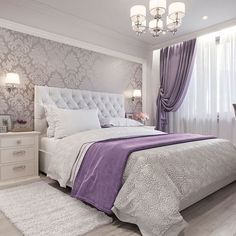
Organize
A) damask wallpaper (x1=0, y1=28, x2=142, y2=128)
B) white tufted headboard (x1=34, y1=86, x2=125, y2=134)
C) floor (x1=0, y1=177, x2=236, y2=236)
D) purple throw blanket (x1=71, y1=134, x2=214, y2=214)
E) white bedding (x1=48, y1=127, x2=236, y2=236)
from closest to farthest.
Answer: white bedding (x1=48, y1=127, x2=236, y2=236) < floor (x1=0, y1=177, x2=236, y2=236) < purple throw blanket (x1=71, y1=134, x2=214, y2=214) < damask wallpaper (x1=0, y1=28, x2=142, y2=128) < white tufted headboard (x1=34, y1=86, x2=125, y2=134)

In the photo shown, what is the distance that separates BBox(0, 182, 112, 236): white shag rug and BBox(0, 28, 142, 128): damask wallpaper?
1297 mm

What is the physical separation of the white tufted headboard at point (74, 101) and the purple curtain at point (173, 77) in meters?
1.02

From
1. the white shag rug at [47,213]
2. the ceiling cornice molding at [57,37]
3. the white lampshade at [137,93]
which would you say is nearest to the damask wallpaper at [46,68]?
the ceiling cornice molding at [57,37]

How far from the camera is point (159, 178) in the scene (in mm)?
1683

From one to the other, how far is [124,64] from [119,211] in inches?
145

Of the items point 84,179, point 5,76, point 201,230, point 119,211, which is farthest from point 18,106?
point 201,230

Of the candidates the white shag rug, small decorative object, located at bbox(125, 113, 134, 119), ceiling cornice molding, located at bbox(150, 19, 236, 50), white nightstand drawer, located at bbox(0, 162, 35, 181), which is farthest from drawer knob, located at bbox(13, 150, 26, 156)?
ceiling cornice molding, located at bbox(150, 19, 236, 50)

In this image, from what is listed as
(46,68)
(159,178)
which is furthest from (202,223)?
(46,68)

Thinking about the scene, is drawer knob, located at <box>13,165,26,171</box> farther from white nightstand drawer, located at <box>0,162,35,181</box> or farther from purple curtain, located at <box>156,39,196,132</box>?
purple curtain, located at <box>156,39,196,132</box>

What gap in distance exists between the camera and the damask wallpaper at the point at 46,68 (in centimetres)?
315

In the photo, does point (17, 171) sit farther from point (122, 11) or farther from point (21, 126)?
point (122, 11)

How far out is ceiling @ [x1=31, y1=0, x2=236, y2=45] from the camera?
3334 millimetres

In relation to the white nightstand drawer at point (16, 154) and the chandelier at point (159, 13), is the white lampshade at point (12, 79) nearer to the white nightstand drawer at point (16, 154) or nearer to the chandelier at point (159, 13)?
the white nightstand drawer at point (16, 154)

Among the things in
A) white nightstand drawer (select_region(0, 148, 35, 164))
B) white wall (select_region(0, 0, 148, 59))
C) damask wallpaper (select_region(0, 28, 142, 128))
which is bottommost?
white nightstand drawer (select_region(0, 148, 35, 164))
